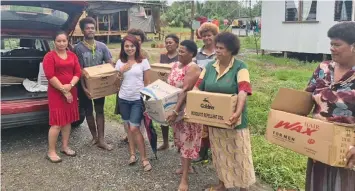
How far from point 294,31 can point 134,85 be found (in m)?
10.00

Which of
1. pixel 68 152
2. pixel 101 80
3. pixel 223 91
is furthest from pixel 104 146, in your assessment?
pixel 223 91

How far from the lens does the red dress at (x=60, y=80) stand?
12.8ft

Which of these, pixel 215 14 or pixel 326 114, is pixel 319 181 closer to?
pixel 326 114

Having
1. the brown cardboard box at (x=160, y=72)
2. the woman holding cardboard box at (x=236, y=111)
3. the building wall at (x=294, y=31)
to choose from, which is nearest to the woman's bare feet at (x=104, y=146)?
the brown cardboard box at (x=160, y=72)

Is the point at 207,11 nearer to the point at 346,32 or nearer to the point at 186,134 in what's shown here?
the point at 186,134

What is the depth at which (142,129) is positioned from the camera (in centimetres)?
405

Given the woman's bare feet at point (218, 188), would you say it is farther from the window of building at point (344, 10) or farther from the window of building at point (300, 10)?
the window of building at point (300, 10)

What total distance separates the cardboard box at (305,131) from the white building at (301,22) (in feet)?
32.6

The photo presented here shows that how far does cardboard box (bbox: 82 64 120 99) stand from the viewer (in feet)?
13.1

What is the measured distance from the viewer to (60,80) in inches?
157

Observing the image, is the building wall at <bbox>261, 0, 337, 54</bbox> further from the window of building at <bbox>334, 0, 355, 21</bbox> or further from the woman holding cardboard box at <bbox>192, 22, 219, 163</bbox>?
the woman holding cardboard box at <bbox>192, 22, 219, 163</bbox>

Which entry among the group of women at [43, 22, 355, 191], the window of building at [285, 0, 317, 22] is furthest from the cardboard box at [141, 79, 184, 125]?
the window of building at [285, 0, 317, 22]

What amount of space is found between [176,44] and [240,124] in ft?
4.75

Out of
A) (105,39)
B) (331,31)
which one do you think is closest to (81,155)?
(331,31)
